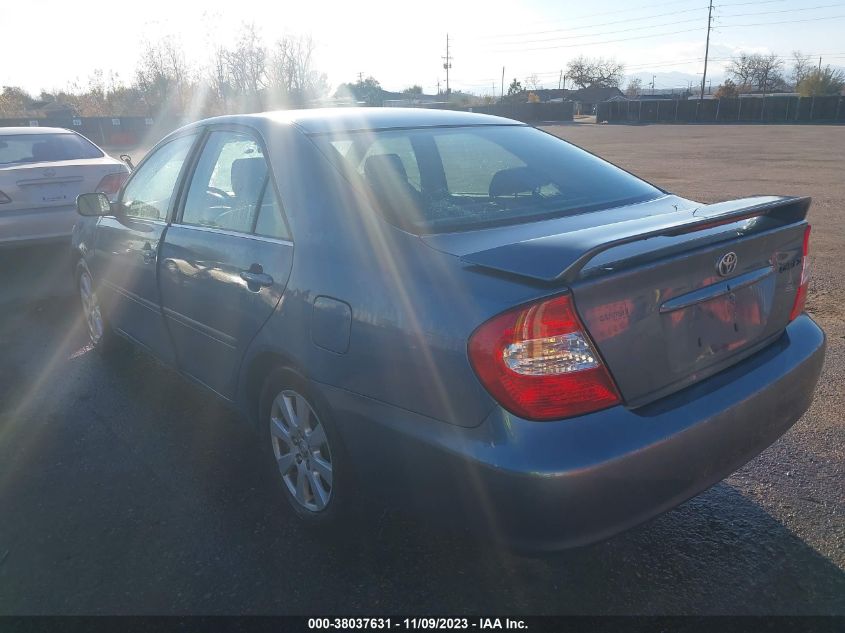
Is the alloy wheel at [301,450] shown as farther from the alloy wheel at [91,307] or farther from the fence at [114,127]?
the fence at [114,127]

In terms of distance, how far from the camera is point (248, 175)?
3.10 meters

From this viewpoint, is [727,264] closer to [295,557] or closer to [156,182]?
[295,557]

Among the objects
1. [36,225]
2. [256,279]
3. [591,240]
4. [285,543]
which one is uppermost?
[591,240]

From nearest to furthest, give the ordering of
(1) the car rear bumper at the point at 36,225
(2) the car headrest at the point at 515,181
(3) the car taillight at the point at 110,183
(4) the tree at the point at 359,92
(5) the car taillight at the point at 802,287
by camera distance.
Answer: (5) the car taillight at the point at 802,287 → (2) the car headrest at the point at 515,181 → (1) the car rear bumper at the point at 36,225 → (3) the car taillight at the point at 110,183 → (4) the tree at the point at 359,92

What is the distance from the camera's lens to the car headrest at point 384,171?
8.69 ft

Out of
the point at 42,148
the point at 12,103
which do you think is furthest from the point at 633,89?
the point at 42,148

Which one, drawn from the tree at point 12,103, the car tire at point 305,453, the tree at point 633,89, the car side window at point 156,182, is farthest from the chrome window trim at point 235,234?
the tree at point 633,89

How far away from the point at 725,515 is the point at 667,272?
4.35 feet

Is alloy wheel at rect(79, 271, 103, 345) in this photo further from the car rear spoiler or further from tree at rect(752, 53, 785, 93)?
tree at rect(752, 53, 785, 93)

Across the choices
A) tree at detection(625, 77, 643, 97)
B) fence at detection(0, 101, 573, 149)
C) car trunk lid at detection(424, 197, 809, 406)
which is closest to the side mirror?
car trunk lid at detection(424, 197, 809, 406)

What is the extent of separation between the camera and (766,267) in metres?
2.41

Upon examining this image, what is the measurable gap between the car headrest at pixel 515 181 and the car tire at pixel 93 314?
10.1ft

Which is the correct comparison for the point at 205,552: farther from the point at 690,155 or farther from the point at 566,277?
the point at 690,155

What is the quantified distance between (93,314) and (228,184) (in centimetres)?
241
